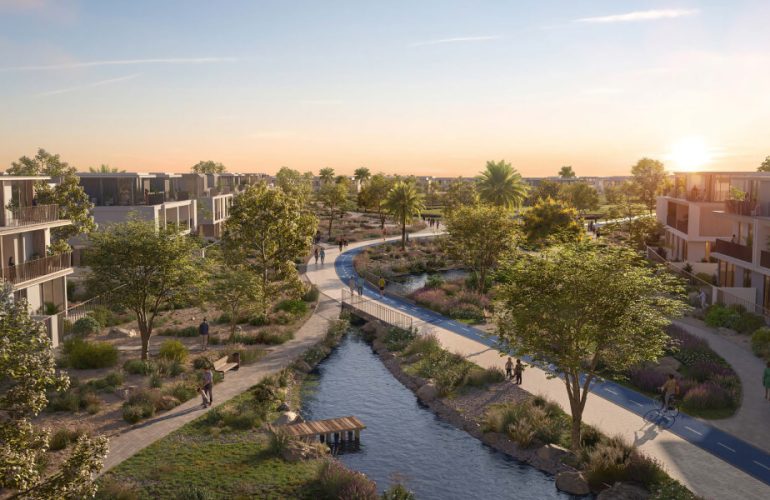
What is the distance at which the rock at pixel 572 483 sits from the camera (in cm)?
2009

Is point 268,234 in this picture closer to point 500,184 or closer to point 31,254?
point 31,254

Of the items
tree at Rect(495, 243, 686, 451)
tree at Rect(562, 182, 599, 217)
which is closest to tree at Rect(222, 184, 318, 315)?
tree at Rect(495, 243, 686, 451)

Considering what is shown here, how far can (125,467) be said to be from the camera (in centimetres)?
2042

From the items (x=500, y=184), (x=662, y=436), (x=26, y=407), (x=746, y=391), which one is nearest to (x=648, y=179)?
(x=500, y=184)

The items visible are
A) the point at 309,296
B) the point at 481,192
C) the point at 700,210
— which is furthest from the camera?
the point at 481,192

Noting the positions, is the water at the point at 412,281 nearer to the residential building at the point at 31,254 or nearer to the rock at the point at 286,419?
the residential building at the point at 31,254

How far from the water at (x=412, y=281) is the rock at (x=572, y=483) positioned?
29161 millimetres

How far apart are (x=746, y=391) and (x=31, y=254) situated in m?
36.8

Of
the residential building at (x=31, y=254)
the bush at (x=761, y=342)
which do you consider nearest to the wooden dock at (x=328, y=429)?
the residential building at (x=31, y=254)

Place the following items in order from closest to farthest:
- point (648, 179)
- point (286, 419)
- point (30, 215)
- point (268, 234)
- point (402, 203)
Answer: point (286, 419) → point (30, 215) → point (268, 234) → point (402, 203) → point (648, 179)

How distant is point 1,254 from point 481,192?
5303 cm

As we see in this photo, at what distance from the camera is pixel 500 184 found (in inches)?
2982

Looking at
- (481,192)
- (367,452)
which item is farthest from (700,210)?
(367,452)

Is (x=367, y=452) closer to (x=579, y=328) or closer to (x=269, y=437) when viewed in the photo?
(x=269, y=437)
